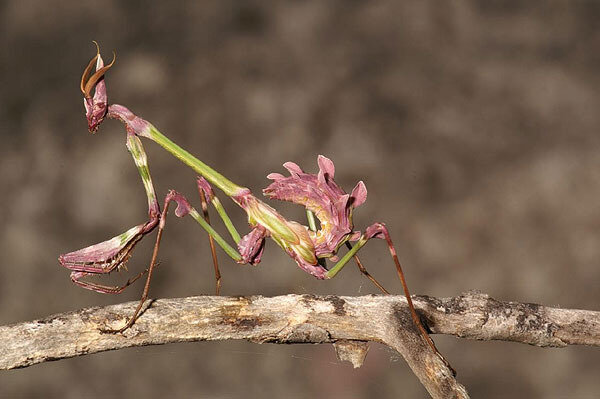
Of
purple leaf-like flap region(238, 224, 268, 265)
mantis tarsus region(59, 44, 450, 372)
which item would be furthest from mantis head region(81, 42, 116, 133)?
purple leaf-like flap region(238, 224, 268, 265)

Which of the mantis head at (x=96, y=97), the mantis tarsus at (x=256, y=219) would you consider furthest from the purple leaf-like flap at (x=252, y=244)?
the mantis head at (x=96, y=97)

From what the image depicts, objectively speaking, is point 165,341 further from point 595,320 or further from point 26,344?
point 595,320

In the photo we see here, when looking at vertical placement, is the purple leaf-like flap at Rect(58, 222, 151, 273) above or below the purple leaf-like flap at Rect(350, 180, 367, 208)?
below

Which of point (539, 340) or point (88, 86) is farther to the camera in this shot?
point (539, 340)

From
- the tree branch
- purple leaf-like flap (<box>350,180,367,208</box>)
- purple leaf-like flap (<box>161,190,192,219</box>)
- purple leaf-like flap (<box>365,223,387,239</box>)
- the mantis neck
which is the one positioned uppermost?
the mantis neck

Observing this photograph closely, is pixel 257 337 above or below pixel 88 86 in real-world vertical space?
below

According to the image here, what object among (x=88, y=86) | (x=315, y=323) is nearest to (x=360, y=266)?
(x=315, y=323)

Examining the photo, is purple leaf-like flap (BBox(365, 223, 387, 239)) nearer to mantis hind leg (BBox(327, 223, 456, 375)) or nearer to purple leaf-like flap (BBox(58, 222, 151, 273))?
mantis hind leg (BBox(327, 223, 456, 375))
